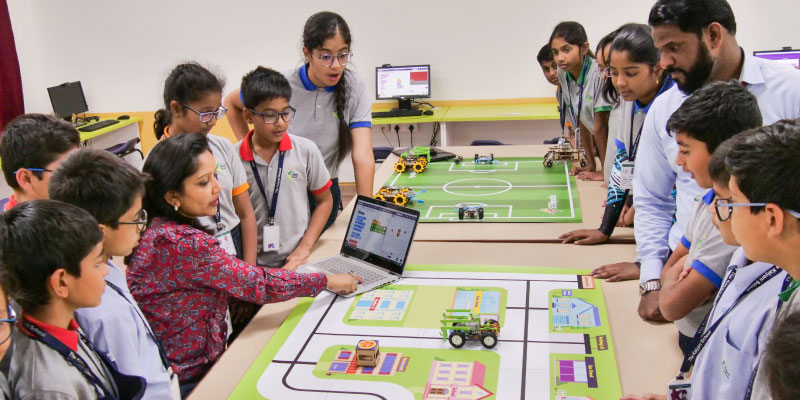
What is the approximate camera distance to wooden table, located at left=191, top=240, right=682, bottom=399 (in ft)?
5.42

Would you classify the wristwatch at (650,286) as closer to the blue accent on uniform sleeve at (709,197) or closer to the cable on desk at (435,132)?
the blue accent on uniform sleeve at (709,197)

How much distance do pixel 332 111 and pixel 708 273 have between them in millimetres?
1855

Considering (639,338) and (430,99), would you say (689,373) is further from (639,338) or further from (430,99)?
(430,99)

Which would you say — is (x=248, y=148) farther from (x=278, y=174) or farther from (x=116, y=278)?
(x=116, y=278)

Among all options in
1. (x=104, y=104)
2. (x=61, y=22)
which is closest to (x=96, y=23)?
(x=61, y=22)

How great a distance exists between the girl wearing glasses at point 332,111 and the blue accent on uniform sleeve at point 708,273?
5.35 feet

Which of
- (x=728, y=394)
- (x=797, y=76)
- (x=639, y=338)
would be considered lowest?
(x=639, y=338)

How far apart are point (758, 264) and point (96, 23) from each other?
670 cm

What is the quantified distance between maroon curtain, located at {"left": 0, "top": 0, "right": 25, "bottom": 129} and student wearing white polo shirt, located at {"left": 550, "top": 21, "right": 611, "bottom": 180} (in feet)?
16.2

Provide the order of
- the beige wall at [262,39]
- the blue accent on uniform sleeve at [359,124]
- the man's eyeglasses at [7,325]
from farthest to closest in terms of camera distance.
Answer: the beige wall at [262,39]
the blue accent on uniform sleeve at [359,124]
the man's eyeglasses at [7,325]

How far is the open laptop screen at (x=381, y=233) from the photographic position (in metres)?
2.27

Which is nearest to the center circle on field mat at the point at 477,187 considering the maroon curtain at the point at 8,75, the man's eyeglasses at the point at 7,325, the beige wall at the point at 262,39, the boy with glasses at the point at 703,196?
the boy with glasses at the point at 703,196

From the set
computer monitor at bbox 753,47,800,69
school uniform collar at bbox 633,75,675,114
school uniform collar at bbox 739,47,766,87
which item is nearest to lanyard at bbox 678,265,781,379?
school uniform collar at bbox 739,47,766,87

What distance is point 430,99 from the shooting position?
6512 mm
